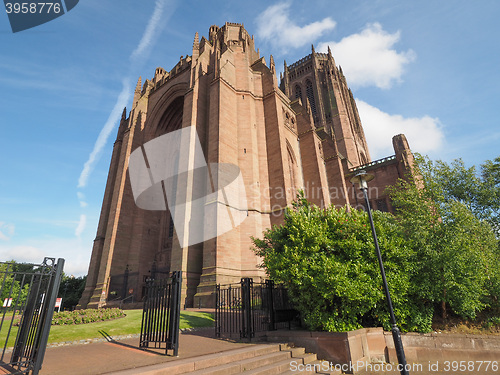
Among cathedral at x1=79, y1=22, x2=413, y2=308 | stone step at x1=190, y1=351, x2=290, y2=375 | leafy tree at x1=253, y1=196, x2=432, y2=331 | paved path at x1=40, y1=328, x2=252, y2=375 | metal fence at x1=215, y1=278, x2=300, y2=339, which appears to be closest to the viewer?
paved path at x1=40, y1=328, x2=252, y2=375

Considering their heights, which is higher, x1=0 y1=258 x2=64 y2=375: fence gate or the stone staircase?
x1=0 y1=258 x2=64 y2=375: fence gate

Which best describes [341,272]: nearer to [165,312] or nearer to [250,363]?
[250,363]

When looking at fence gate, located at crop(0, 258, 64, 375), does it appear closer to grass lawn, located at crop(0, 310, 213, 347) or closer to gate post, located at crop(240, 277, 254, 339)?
grass lawn, located at crop(0, 310, 213, 347)

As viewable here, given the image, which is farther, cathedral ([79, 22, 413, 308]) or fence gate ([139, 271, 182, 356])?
cathedral ([79, 22, 413, 308])

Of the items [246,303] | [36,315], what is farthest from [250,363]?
[36,315]

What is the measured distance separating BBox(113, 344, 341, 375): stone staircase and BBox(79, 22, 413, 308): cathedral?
25.3 feet

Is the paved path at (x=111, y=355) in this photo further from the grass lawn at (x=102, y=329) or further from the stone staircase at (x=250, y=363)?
the grass lawn at (x=102, y=329)

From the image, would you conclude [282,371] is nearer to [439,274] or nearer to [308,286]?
[308,286]

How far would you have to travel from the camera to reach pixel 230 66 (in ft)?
74.1

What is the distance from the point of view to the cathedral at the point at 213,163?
54.0 feet

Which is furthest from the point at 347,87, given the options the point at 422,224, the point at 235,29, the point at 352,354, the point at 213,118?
the point at 352,354

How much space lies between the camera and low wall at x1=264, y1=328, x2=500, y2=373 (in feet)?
23.5

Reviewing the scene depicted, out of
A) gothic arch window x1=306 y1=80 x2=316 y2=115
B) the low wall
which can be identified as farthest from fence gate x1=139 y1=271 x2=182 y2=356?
gothic arch window x1=306 y1=80 x2=316 y2=115

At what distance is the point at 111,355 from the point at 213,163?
1326 centimetres
